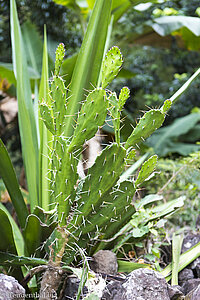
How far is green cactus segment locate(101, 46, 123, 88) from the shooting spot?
800 millimetres

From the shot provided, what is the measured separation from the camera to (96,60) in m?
1.13

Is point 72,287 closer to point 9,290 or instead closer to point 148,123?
point 9,290

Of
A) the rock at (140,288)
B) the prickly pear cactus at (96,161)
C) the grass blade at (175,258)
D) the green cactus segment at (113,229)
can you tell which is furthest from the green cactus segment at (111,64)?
the grass blade at (175,258)

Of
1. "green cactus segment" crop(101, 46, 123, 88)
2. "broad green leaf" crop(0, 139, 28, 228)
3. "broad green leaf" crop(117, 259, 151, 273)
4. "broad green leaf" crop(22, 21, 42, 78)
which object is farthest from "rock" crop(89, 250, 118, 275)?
"broad green leaf" crop(22, 21, 42, 78)

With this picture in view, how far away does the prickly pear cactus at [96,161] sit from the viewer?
80 cm

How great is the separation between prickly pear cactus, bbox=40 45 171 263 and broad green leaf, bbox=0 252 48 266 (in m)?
0.07

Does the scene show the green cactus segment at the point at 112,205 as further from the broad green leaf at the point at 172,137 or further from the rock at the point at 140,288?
the broad green leaf at the point at 172,137

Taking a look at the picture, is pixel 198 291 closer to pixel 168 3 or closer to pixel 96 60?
pixel 96 60

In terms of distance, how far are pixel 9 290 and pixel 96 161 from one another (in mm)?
379

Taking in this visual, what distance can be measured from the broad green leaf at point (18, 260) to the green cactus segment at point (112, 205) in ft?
0.49

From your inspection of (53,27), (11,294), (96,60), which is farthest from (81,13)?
(11,294)

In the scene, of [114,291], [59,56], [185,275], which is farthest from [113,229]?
[59,56]

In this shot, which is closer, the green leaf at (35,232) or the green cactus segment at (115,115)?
the green cactus segment at (115,115)

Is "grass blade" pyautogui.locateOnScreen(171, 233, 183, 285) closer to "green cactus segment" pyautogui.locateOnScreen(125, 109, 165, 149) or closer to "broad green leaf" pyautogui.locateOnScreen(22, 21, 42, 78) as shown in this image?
"green cactus segment" pyautogui.locateOnScreen(125, 109, 165, 149)
